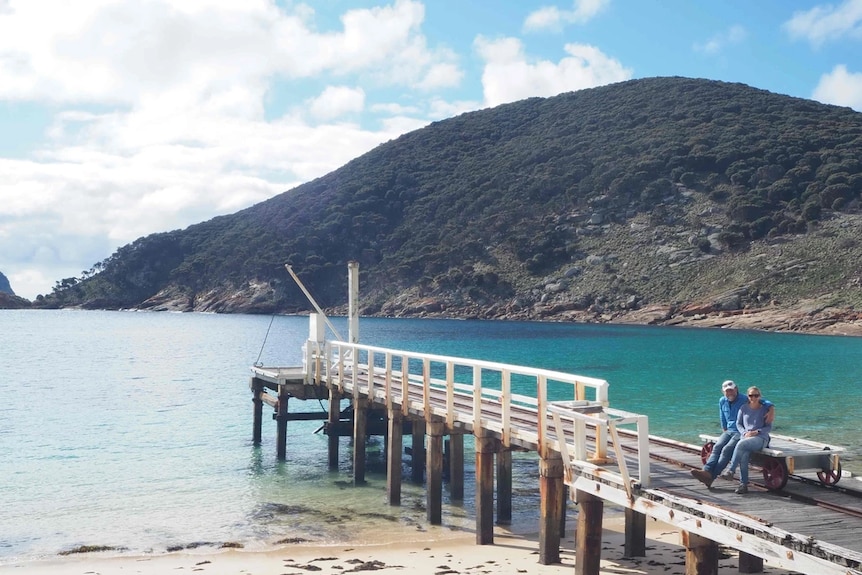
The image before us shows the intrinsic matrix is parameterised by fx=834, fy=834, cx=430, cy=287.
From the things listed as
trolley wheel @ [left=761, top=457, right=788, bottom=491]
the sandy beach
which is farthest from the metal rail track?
the sandy beach

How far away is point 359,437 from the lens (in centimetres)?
1981

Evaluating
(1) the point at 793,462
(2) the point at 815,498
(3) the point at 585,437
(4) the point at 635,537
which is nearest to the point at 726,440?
(1) the point at 793,462

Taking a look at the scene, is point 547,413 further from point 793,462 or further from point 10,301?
point 10,301

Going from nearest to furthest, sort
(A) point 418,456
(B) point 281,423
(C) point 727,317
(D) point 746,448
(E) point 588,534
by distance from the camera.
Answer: (D) point 746,448
(E) point 588,534
(A) point 418,456
(B) point 281,423
(C) point 727,317

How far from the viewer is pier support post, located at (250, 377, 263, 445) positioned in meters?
25.4

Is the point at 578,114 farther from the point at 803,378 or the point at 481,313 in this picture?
the point at 803,378

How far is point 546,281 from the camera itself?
10212 cm

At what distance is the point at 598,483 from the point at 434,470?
19.7ft

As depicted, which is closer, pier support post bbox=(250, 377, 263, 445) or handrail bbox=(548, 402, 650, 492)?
handrail bbox=(548, 402, 650, 492)

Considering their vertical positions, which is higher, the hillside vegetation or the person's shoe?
the hillside vegetation

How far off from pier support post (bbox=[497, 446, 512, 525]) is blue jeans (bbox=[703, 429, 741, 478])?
230 inches

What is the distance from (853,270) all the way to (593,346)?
32128mm

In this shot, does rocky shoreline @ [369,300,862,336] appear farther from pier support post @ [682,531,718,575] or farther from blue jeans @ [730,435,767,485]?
pier support post @ [682,531,718,575]

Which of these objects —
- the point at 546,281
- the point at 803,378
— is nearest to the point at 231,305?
the point at 546,281
